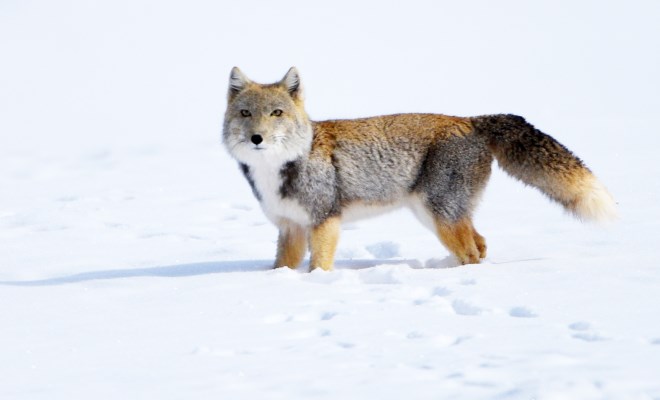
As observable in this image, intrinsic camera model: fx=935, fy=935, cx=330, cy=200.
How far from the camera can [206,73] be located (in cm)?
3934

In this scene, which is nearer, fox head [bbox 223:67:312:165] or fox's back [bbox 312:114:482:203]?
fox head [bbox 223:67:312:165]

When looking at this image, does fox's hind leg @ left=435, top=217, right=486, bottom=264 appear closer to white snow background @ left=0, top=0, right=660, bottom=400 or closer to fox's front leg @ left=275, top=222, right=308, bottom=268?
white snow background @ left=0, top=0, right=660, bottom=400

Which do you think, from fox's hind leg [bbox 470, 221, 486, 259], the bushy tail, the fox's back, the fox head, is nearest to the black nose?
the fox head

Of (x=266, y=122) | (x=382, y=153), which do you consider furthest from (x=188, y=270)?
(x=382, y=153)

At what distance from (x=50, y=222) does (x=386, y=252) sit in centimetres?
542

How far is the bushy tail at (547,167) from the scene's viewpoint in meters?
9.30

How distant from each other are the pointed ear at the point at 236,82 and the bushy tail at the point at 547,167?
8.25 ft

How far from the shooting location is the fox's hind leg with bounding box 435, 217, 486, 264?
961 centimetres

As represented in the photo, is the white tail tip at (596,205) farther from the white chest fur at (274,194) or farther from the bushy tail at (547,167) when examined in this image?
the white chest fur at (274,194)

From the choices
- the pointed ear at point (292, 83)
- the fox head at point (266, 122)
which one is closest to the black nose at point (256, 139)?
the fox head at point (266, 122)

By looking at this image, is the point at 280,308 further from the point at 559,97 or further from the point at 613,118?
the point at 559,97

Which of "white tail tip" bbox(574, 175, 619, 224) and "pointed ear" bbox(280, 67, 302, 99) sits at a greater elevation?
"pointed ear" bbox(280, 67, 302, 99)

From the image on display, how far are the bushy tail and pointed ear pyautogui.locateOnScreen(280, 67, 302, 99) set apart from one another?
1.94 m

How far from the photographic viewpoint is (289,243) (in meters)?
9.91
